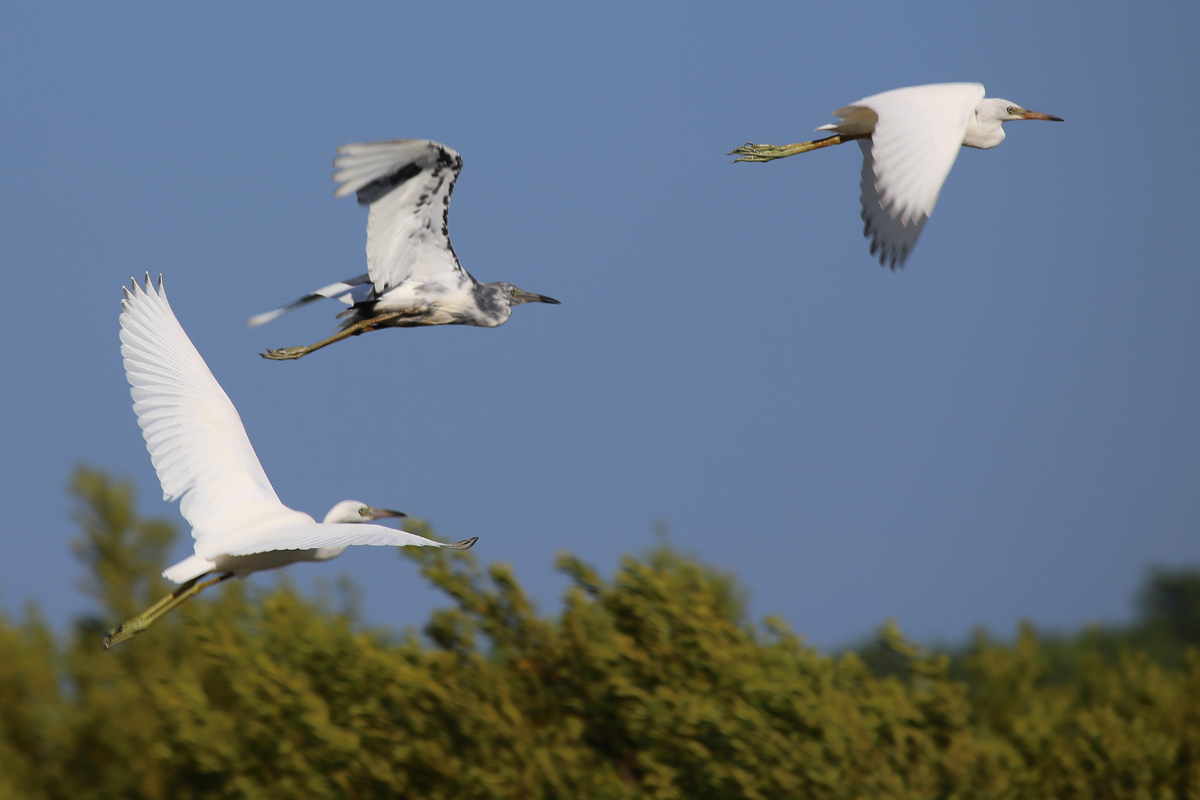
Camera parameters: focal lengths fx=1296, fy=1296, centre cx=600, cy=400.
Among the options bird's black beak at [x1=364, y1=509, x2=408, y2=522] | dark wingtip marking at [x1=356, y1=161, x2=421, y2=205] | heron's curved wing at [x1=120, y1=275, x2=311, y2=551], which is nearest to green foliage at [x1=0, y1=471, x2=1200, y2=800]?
bird's black beak at [x1=364, y1=509, x2=408, y2=522]

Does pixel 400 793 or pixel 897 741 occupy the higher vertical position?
pixel 897 741

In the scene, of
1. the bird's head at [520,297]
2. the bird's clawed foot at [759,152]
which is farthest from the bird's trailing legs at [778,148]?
the bird's head at [520,297]

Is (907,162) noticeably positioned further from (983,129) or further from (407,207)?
(407,207)

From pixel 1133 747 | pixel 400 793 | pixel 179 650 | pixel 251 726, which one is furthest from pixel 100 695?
pixel 1133 747

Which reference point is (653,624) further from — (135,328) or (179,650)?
(179,650)

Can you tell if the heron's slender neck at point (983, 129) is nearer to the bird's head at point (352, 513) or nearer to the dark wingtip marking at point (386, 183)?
the dark wingtip marking at point (386, 183)

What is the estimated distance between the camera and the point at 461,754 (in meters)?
11.1

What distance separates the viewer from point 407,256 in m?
8.34

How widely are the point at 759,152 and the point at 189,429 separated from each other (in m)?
4.19

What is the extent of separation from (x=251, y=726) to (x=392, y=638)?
2455 mm

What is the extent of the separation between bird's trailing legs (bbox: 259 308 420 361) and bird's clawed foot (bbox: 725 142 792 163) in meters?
2.44

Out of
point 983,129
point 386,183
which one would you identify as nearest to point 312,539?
point 386,183

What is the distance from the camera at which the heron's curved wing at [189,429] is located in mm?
8039

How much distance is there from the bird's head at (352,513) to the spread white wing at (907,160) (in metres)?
3.92
